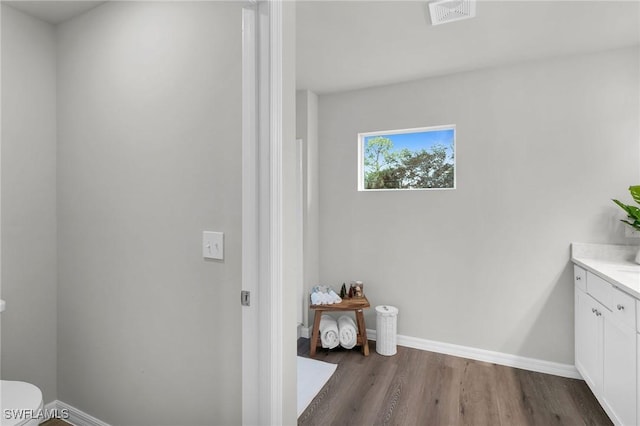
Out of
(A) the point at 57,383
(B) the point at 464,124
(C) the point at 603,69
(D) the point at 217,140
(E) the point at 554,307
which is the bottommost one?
(A) the point at 57,383

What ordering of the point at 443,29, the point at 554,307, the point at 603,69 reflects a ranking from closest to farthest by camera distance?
the point at 443,29 < the point at 603,69 < the point at 554,307

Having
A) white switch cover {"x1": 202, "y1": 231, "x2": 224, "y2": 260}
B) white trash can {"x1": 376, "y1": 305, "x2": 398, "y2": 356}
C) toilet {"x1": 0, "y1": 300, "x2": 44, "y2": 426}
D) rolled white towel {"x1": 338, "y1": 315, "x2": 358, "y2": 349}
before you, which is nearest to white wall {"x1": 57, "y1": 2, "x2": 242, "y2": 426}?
white switch cover {"x1": 202, "y1": 231, "x2": 224, "y2": 260}

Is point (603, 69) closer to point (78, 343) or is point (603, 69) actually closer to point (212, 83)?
point (212, 83)

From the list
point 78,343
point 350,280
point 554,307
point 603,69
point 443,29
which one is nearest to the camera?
point 78,343

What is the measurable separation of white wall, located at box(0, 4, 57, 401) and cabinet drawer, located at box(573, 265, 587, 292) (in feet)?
11.0

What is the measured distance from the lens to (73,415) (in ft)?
6.19

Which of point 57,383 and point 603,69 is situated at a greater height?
point 603,69

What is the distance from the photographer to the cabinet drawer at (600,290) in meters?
1.90

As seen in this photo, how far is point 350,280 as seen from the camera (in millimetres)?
3297

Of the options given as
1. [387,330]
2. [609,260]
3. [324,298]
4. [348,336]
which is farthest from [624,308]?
[324,298]

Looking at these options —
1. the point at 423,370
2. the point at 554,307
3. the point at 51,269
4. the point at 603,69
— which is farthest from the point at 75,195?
the point at 603,69

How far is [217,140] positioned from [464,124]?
2.24m

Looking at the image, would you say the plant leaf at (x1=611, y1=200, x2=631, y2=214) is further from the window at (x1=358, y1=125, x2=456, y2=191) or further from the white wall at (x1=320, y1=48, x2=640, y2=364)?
the window at (x1=358, y1=125, x2=456, y2=191)

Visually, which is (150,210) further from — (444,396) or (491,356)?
(491,356)
